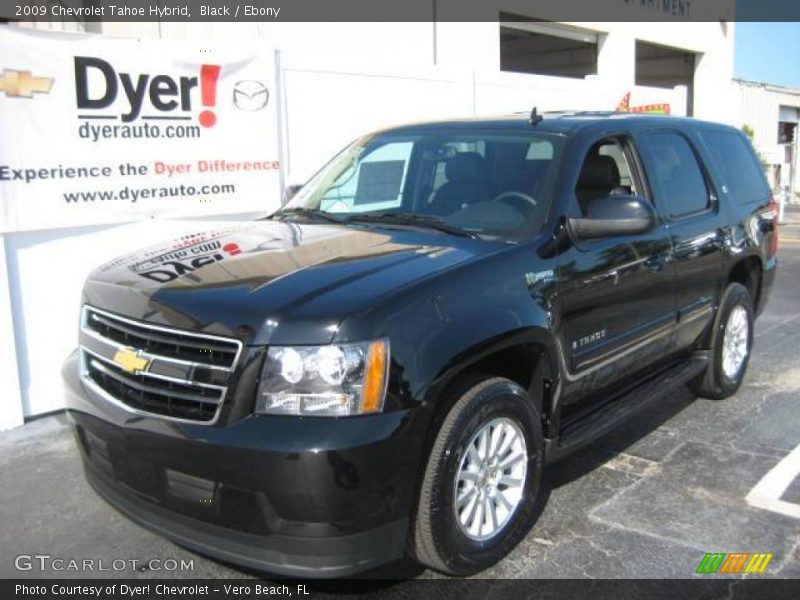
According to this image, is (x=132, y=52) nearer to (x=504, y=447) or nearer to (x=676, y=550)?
(x=504, y=447)

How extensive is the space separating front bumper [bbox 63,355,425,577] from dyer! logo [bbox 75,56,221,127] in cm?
341

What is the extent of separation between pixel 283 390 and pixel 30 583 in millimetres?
1638

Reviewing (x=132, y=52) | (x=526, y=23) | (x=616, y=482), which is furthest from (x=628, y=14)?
(x=616, y=482)

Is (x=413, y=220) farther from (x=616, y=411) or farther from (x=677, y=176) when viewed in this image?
(x=677, y=176)

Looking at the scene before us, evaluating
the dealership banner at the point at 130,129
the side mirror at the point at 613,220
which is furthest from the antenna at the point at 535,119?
the dealership banner at the point at 130,129

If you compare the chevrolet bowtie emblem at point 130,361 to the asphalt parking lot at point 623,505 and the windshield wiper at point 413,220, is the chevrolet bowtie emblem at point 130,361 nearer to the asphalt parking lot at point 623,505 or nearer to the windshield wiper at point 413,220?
the asphalt parking lot at point 623,505

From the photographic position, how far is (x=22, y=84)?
5.14 meters

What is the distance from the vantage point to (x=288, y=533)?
2680 millimetres

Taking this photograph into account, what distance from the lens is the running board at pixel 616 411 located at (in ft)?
12.2

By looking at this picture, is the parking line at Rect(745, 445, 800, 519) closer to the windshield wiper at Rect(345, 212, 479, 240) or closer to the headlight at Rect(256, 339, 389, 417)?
the windshield wiper at Rect(345, 212, 479, 240)

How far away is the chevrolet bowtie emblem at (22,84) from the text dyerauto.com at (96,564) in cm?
303

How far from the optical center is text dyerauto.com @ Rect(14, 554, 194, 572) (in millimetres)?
3447

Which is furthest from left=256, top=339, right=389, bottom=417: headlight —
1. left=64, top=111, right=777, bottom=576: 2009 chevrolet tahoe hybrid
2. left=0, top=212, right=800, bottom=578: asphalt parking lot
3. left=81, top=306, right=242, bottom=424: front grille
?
left=0, top=212, right=800, bottom=578: asphalt parking lot

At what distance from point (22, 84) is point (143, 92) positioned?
2.88 ft
